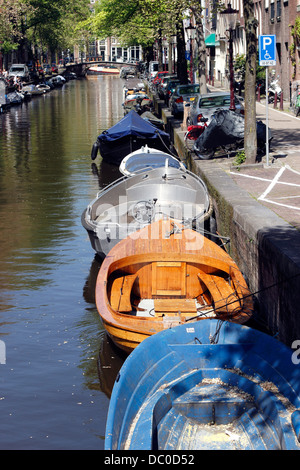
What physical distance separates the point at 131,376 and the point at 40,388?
112 inches

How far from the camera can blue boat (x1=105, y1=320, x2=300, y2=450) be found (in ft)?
23.8

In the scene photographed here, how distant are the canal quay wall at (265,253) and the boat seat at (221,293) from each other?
0.41m

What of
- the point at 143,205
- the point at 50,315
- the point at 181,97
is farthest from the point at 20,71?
the point at 50,315

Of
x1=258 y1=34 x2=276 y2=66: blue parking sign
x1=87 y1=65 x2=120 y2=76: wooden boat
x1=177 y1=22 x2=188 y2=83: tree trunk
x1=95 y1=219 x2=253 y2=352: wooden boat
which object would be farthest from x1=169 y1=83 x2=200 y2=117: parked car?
x1=87 y1=65 x2=120 y2=76: wooden boat

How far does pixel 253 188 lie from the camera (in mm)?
15773

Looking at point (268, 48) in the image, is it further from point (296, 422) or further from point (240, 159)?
point (296, 422)

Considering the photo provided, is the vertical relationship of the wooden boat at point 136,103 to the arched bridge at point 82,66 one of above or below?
below

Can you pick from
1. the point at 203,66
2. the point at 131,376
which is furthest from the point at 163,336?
the point at 203,66

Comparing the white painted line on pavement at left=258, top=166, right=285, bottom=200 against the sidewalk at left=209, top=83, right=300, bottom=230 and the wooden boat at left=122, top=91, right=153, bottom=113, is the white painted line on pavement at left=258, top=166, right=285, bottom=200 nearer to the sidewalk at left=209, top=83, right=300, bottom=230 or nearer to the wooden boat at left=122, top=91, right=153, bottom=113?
the sidewalk at left=209, top=83, right=300, bottom=230

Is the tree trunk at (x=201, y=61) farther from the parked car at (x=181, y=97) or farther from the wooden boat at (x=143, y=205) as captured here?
the wooden boat at (x=143, y=205)

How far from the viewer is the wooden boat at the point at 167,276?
1120 cm

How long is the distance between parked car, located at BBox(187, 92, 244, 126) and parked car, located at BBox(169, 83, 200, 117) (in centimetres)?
621

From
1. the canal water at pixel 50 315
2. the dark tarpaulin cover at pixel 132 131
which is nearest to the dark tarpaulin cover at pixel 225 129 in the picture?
the canal water at pixel 50 315
